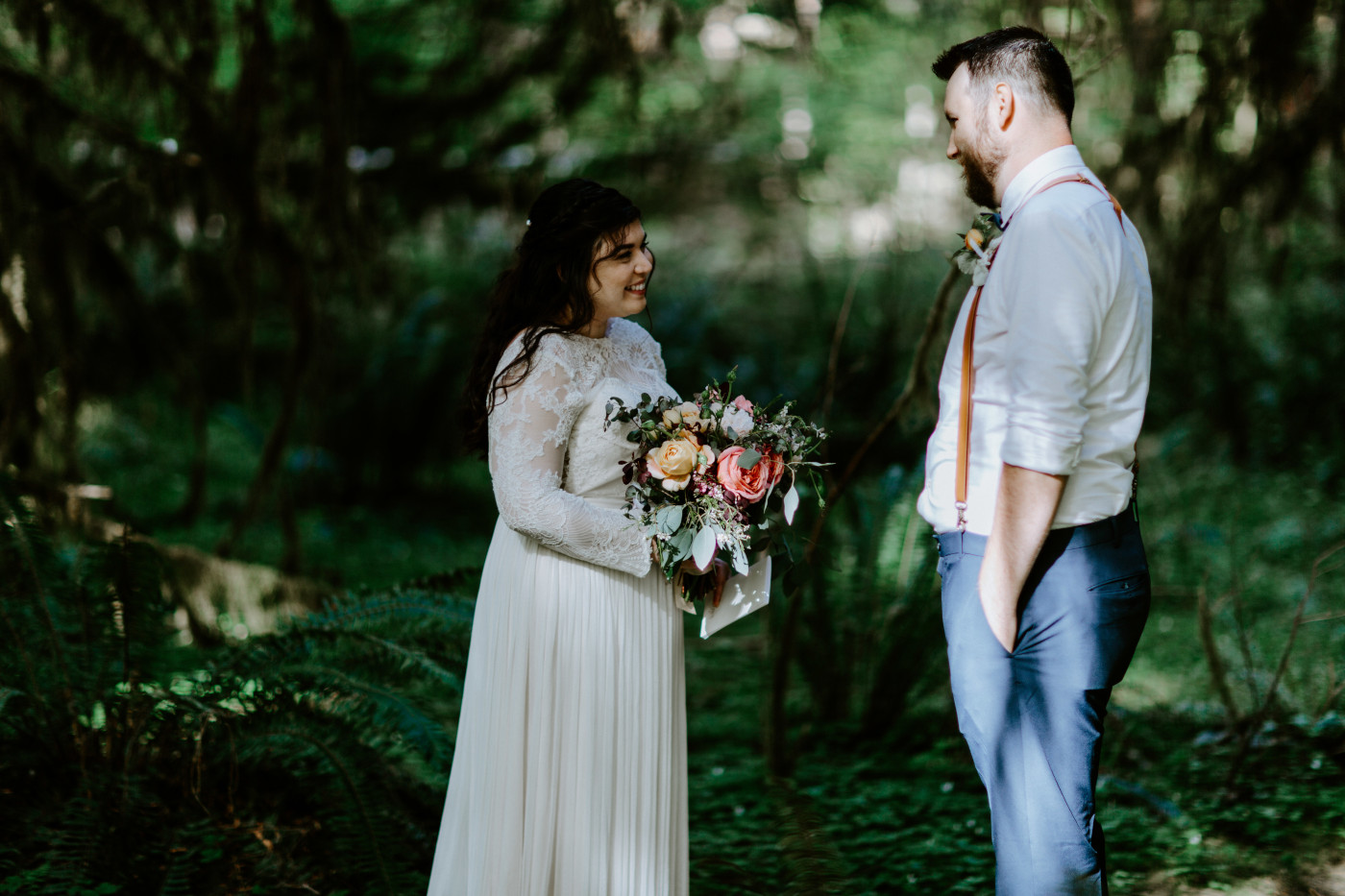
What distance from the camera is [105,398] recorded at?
10.6 meters

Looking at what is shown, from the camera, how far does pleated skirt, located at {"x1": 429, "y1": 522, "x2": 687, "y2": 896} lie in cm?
246

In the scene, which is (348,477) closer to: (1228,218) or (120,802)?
(120,802)

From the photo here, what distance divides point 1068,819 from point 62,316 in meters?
4.73

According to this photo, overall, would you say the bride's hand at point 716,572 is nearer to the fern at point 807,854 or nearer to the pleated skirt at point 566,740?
the pleated skirt at point 566,740

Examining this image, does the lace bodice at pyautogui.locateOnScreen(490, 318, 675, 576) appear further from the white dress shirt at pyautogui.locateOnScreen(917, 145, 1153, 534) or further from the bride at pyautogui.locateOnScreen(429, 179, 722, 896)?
the white dress shirt at pyautogui.locateOnScreen(917, 145, 1153, 534)

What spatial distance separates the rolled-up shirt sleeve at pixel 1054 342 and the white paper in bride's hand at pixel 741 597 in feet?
2.60

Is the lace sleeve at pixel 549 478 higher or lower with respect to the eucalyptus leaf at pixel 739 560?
higher

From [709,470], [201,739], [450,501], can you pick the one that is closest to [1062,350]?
[709,470]

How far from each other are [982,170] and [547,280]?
1037mm

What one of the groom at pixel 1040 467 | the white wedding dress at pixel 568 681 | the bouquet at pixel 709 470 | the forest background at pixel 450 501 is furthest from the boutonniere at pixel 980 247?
the white wedding dress at pixel 568 681

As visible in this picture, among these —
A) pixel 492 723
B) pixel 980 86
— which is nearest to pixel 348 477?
pixel 492 723

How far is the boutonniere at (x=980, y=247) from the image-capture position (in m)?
2.17

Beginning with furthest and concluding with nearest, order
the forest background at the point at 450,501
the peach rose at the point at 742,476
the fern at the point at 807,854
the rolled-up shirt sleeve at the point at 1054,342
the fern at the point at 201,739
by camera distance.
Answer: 1. the forest background at the point at 450,501
2. the fern at the point at 201,739
3. the fern at the point at 807,854
4. the peach rose at the point at 742,476
5. the rolled-up shirt sleeve at the point at 1054,342

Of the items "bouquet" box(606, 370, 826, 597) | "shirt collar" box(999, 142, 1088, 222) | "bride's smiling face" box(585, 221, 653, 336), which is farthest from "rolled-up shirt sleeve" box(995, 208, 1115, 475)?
"bride's smiling face" box(585, 221, 653, 336)
